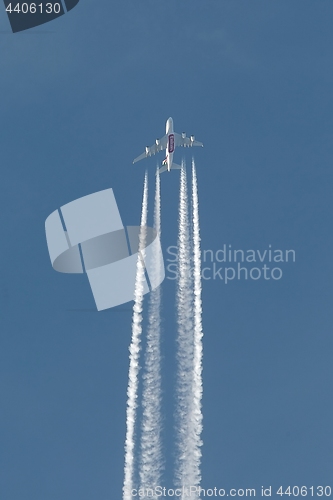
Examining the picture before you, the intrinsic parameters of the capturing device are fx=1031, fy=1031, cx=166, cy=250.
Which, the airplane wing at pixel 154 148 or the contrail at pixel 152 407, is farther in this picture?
the airplane wing at pixel 154 148

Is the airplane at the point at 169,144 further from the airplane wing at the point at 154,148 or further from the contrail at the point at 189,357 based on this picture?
the contrail at the point at 189,357

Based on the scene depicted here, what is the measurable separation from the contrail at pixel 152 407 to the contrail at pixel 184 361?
1967 millimetres

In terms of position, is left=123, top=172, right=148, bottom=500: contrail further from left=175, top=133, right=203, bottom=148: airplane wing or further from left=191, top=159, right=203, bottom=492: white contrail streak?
left=175, top=133, right=203, bottom=148: airplane wing

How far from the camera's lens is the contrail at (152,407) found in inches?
3430

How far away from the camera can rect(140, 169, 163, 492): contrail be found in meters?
87.1

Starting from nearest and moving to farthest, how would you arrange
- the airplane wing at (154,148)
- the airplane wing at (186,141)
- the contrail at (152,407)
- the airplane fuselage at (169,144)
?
the contrail at (152,407) → the airplane fuselage at (169,144) → the airplane wing at (154,148) → the airplane wing at (186,141)

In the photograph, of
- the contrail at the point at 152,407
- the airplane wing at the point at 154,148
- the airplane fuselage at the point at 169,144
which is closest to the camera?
the contrail at the point at 152,407

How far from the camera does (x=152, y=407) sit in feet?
300

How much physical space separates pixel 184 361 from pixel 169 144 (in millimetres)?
26391

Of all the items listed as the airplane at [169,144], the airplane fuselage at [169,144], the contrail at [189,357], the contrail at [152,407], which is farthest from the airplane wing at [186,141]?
the contrail at [152,407]

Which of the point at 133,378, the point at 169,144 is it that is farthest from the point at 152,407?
the point at 169,144

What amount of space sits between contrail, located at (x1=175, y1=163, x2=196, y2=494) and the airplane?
24.4 ft

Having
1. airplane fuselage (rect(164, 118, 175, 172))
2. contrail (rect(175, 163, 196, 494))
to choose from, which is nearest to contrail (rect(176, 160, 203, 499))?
contrail (rect(175, 163, 196, 494))

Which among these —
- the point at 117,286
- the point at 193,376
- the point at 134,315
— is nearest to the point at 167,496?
the point at 193,376
